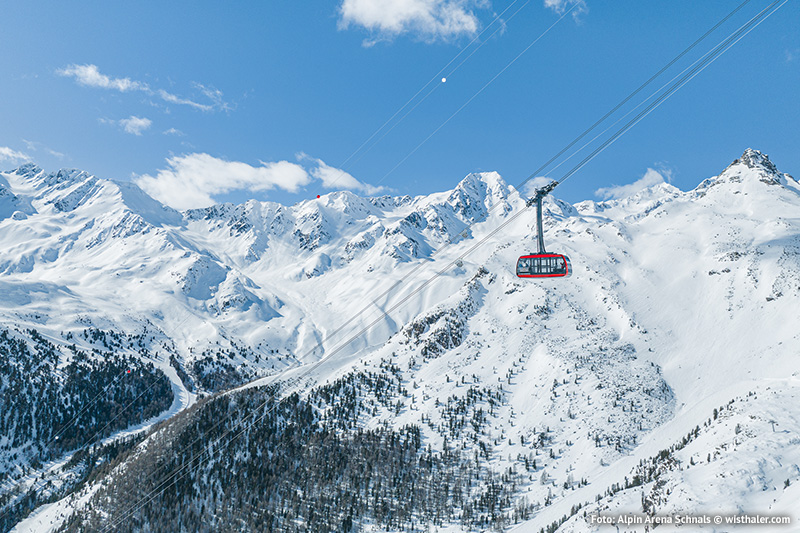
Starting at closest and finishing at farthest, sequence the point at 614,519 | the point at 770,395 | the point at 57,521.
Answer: the point at 614,519 → the point at 770,395 → the point at 57,521

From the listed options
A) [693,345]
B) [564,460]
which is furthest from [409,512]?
[693,345]

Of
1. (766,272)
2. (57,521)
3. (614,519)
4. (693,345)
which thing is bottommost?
(57,521)

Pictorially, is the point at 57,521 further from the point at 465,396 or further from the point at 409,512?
the point at 465,396

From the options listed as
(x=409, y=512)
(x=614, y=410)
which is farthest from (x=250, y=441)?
(x=614, y=410)

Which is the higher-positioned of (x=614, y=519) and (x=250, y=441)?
(x=250, y=441)

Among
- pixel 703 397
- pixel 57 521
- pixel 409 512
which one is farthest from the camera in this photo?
pixel 57 521

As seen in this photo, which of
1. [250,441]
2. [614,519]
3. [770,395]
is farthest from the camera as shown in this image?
[250,441]

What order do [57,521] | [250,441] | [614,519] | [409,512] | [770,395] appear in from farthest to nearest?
[250,441], [57,521], [409,512], [770,395], [614,519]

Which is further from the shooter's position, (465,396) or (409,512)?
(465,396)

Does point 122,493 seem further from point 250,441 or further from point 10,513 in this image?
point 10,513
